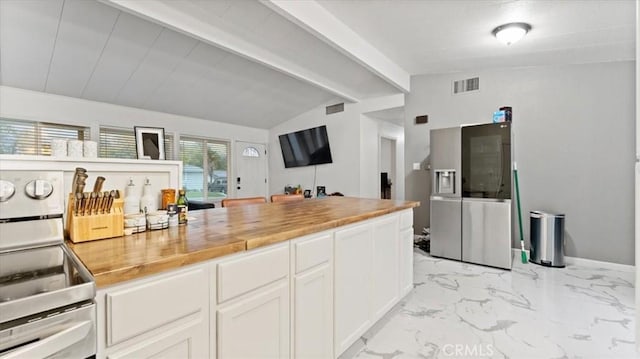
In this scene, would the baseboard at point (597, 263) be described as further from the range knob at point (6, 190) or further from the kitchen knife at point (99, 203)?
the range knob at point (6, 190)

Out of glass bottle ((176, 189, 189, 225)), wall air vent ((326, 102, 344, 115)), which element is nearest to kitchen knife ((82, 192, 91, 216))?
glass bottle ((176, 189, 189, 225))

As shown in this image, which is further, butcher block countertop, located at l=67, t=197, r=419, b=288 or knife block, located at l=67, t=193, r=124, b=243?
knife block, located at l=67, t=193, r=124, b=243

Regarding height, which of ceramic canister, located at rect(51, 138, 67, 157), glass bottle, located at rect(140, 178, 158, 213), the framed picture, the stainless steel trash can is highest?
the framed picture

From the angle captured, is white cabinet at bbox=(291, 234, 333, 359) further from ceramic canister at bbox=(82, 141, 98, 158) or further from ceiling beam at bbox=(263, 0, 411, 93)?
ceiling beam at bbox=(263, 0, 411, 93)

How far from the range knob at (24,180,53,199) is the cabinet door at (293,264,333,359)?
3.58ft

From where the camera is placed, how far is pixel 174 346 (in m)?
0.94

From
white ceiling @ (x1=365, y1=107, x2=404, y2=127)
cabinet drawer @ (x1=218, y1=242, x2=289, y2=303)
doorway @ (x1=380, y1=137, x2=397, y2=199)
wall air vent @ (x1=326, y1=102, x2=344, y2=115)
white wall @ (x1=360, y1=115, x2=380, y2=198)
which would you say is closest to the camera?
cabinet drawer @ (x1=218, y1=242, x2=289, y2=303)

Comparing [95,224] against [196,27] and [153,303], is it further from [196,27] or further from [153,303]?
[196,27]

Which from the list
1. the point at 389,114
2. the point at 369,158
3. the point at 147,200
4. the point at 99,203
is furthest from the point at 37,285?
the point at 389,114

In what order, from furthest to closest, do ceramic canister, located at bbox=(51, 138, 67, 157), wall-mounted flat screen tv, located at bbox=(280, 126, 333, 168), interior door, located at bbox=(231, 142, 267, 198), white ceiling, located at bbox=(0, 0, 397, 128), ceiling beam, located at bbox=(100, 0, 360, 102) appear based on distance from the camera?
interior door, located at bbox=(231, 142, 267, 198) → wall-mounted flat screen tv, located at bbox=(280, 126, 333, 168) → white ceiling, located at bbox=(0, 0, 397, 128) → ceiling beam, located at bbox=(100, 0, 360, 102) → ceramic canister, located at bbox=(51, 138, 67, 157)

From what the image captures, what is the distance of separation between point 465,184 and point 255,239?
10.7 ft

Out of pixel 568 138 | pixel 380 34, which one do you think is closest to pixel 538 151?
pixel 568 138

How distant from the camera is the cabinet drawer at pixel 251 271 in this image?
107cm

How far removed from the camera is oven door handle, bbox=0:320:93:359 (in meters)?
0.63
